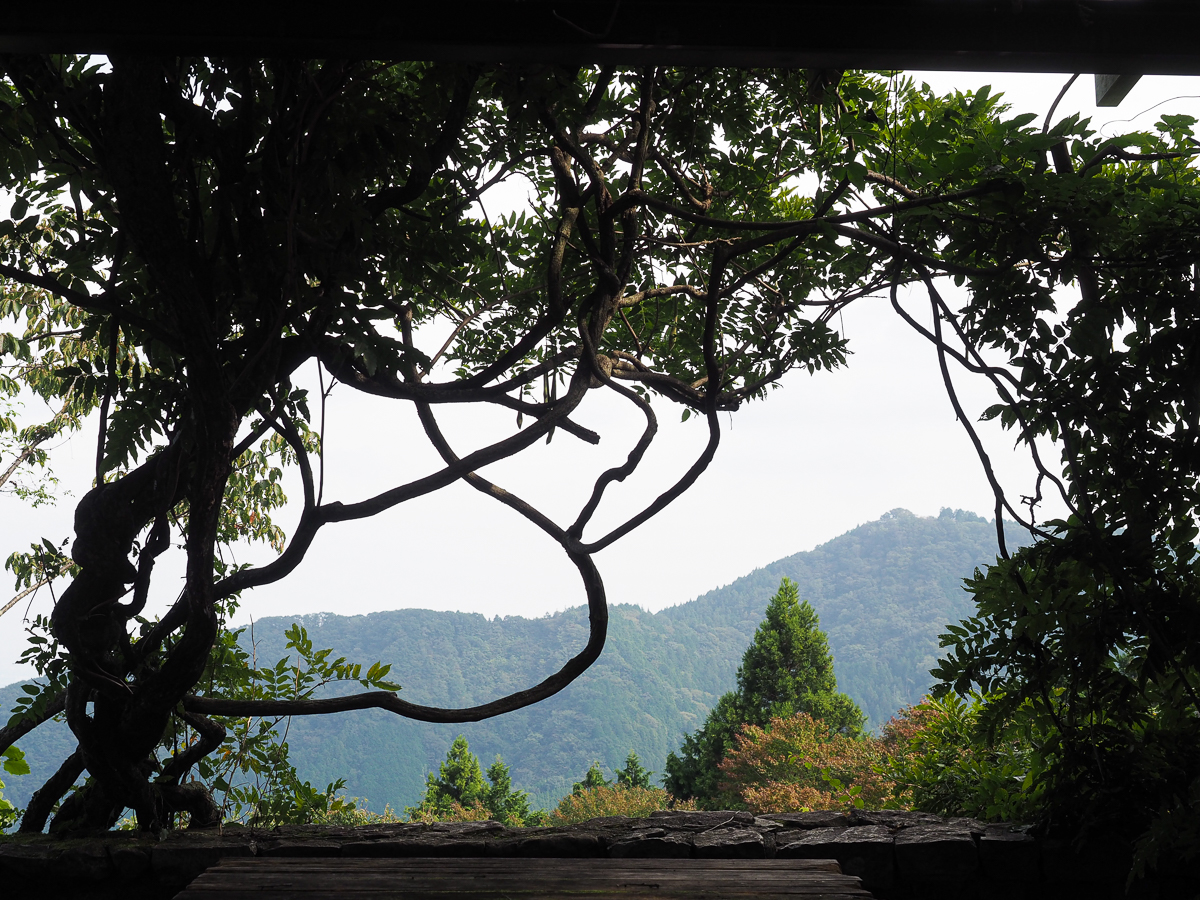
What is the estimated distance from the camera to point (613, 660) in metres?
50.7

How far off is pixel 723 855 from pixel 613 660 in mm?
49838

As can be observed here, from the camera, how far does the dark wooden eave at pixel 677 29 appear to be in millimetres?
1295

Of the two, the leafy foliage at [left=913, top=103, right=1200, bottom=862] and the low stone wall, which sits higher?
the leafy foliage at [left=913, top=103, right=1200, bottom=862]

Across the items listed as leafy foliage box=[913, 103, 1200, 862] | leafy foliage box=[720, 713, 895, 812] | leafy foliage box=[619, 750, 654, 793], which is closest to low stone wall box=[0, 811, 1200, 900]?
leafy foliage box=[913, 103, 1200, 862]

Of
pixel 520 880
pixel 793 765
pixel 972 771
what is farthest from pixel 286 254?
pixel 793 765

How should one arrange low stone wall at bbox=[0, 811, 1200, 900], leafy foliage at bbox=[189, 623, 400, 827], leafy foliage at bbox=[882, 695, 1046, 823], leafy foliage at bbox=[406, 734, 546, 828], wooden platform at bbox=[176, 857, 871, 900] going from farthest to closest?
leafy foliage at bbox=[406, 734, 546, 828], leafy foliage at bbox=[189, 623, 400, 827], leafy foliage at bbox=[882, 695, 1046, 823], low stone wall at bbox=[0, 811, 1200, 900], wooden platform at bbox=[176, 857, 871, 900]

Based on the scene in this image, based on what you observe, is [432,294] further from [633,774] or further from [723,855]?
[633,774]

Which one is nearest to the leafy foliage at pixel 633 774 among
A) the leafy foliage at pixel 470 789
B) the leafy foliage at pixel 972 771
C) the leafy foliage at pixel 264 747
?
the leafy foliage at pixel 470 789

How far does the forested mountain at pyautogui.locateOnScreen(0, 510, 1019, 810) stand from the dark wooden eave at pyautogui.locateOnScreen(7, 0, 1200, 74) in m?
31.9

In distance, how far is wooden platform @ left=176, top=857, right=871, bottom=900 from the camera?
4.99 ft

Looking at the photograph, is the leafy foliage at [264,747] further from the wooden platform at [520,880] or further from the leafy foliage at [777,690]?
the leafy foliage at [777,690]

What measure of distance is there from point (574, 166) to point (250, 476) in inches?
181

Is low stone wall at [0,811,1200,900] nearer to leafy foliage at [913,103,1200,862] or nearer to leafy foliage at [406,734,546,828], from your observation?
leafy foliage at [913,103,1200,862]

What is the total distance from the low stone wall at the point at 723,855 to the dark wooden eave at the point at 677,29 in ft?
6.32
